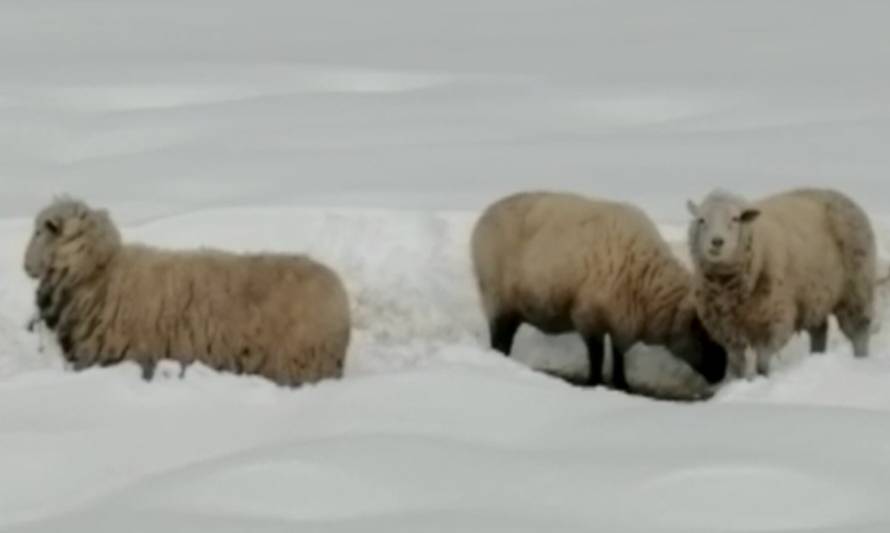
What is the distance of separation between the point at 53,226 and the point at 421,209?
12.7 feet

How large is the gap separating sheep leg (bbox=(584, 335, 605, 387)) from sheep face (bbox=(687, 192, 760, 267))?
1264mm

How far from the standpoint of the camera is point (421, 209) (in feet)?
50.2

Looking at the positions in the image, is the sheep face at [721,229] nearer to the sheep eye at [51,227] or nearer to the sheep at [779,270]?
the sheep at [779,270]

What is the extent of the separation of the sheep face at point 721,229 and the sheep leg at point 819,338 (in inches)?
44.6

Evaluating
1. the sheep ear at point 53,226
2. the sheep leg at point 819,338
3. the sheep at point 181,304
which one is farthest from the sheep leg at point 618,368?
the sheep ear at point 53,226

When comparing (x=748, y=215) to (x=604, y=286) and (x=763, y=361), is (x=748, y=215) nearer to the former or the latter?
(x=763, y=361)

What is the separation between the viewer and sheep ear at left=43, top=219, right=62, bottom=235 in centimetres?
1184

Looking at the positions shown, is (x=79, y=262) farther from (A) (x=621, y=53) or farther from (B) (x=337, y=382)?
(A) (x=621, y=53)

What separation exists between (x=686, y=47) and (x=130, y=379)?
1433cm

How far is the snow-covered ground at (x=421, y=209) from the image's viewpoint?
8.84m

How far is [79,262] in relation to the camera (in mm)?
11836

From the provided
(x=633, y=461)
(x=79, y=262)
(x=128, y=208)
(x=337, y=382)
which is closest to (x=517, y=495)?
(x=633, y=461)

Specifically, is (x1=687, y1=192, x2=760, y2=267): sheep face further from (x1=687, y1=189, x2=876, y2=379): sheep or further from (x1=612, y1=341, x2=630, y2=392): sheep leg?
(x1=612, y1=341, x2=630, y2=392): sheep leg

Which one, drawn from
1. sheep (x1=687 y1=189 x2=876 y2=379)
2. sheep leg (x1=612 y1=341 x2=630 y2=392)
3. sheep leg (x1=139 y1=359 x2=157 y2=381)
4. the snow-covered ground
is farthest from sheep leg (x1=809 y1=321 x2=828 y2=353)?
sheep leg (x1=139 y1=359 x2=157 y2=381)
